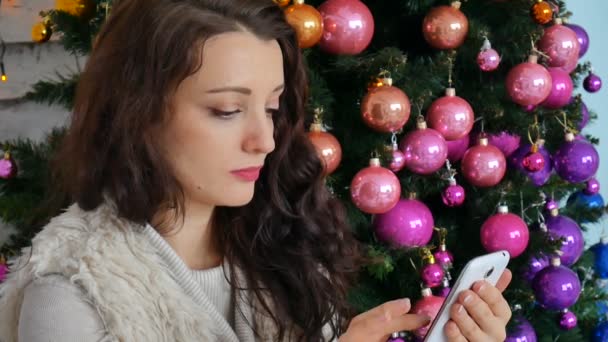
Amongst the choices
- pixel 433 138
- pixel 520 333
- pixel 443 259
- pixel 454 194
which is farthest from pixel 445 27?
pixel 520 333

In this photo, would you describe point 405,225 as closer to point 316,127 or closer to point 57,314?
point 316,127

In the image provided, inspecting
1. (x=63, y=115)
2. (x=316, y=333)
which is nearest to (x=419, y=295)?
(x=316, y=333)

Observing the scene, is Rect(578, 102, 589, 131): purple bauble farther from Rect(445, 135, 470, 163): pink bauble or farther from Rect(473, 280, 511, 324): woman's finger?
Rect(473, 280, 511, 324): woman's finger

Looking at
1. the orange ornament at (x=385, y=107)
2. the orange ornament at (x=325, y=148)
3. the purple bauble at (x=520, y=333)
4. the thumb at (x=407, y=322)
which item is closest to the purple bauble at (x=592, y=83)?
the purple bauble at (x=520, y=333)

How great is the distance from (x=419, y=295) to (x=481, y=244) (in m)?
0.19

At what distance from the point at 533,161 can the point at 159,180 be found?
79cm

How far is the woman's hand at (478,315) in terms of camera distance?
95 cm

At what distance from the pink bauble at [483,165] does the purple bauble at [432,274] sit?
202 mm

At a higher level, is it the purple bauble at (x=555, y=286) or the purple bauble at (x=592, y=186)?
the purple bauble at (x=592, y=186)

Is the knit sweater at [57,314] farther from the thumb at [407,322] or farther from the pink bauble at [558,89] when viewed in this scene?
the pink bauble at [558,89]

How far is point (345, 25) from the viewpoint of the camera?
3.89 ft

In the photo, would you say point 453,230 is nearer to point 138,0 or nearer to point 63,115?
point 138,0

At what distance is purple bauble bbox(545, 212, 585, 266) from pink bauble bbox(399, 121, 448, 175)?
410mm

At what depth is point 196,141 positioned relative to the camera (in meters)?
0.90
